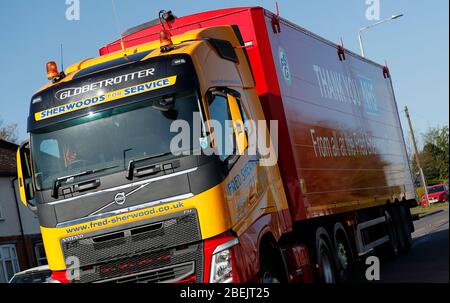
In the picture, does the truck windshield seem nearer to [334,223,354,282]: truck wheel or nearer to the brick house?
[334,223,354,282]: truck wheel

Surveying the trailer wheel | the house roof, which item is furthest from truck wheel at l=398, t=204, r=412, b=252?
the house roof

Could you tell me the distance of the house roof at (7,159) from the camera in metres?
35.1

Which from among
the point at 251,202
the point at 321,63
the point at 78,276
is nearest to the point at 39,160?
the point at 78,276

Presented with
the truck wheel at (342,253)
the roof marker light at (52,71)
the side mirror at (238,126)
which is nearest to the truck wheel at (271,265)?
the side mirror at (238,126)

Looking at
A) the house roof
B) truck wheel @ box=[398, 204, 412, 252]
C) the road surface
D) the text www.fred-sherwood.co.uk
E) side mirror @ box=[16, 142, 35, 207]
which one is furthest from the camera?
the house roof

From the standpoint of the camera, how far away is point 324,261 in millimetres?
12109

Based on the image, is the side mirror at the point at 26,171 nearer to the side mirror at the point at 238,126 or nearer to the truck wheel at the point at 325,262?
the side mirror at the point at 238,126

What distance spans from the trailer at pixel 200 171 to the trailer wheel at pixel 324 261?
2 centimetres

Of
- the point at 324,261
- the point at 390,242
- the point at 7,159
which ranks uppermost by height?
the point at 7,159

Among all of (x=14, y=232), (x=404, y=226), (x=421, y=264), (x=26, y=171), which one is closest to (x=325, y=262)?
(x=421, y=264)

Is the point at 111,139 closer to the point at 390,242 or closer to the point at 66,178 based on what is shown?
the point at 66,178

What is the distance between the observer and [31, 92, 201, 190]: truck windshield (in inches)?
333

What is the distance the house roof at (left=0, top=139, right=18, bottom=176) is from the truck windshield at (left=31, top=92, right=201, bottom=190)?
88.0ft

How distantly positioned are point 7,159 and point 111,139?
1184 inches
